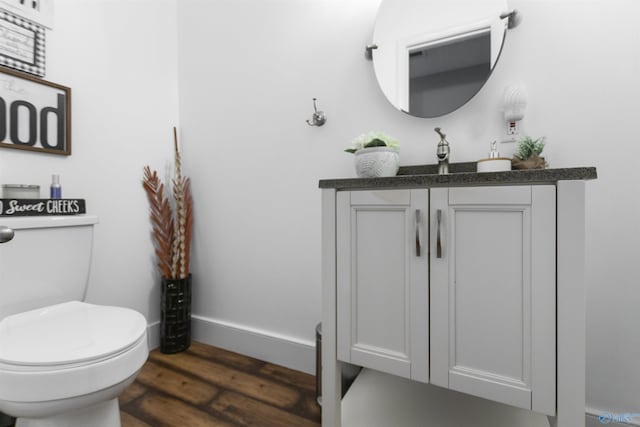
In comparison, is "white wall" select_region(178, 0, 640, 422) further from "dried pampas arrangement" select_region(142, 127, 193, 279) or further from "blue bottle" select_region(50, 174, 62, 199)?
"blue bottle" select_region(50, 174, 62, 199)

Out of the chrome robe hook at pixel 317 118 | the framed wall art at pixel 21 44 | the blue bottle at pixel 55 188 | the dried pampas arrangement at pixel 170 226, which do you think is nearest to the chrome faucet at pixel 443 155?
the chrome robe hook at pixel 317 118

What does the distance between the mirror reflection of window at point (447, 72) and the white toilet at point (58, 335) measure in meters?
1.37

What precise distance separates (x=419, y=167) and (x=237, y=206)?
3.49 feet

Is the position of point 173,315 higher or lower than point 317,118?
lower

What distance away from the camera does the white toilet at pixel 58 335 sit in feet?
2.58

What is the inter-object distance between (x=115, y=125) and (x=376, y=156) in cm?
148

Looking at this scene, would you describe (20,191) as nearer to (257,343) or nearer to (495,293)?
(257,343)

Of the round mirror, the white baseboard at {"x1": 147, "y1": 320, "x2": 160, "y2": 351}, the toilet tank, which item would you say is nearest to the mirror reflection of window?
the round mirror

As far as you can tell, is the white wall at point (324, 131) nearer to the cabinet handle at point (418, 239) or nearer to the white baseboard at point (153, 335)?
the white baseboard at point (153, 335)

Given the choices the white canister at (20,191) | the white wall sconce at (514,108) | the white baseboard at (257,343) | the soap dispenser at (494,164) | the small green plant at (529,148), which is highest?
the white wall sconce at (514,108)

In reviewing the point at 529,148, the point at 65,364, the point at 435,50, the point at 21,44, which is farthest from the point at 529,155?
the point at 21,44

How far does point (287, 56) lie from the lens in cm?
164

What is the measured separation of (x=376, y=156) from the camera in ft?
3.66

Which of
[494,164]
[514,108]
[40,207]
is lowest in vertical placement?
[40,207]
